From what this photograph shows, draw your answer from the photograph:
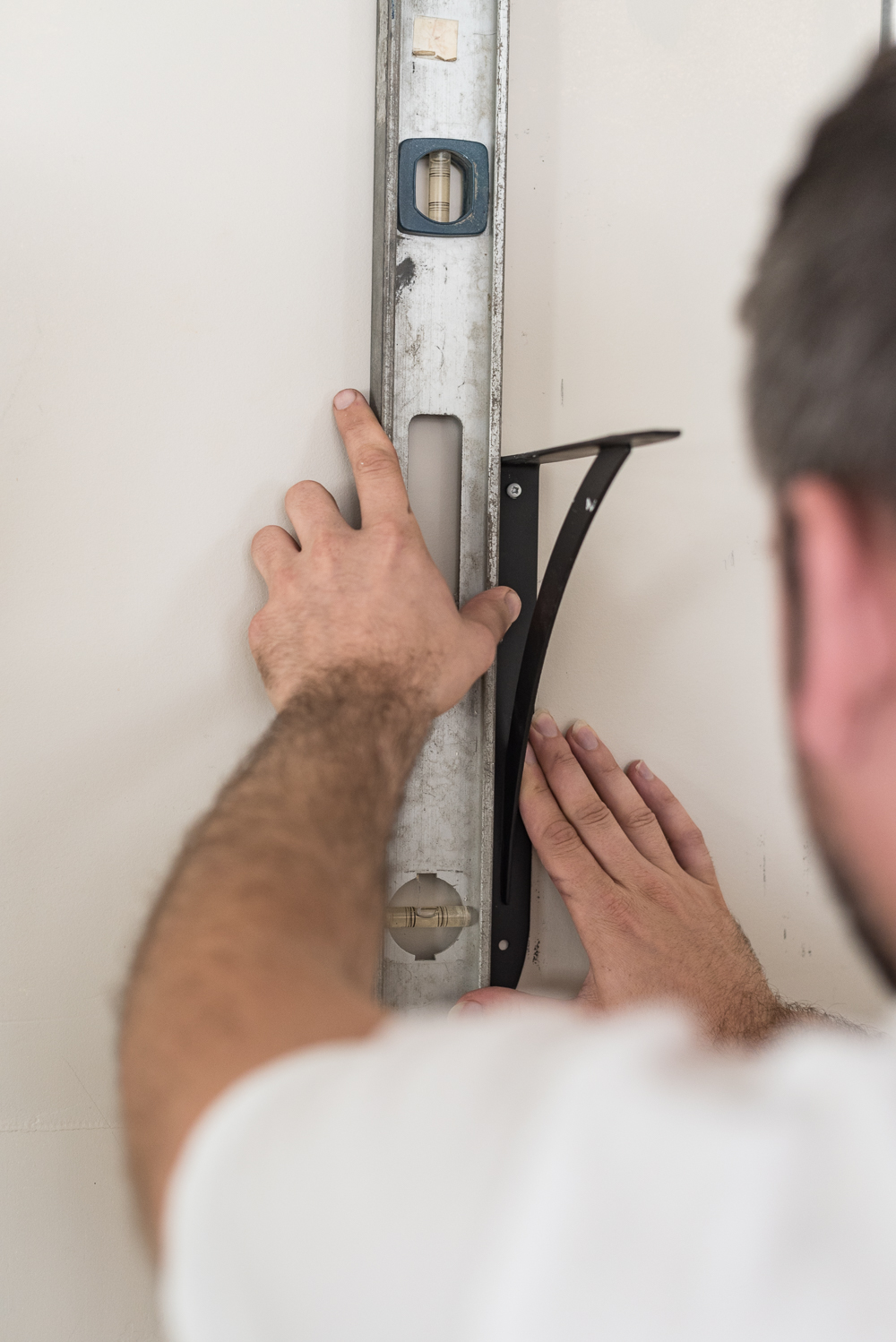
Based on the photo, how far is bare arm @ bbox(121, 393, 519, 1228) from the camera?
47 cm

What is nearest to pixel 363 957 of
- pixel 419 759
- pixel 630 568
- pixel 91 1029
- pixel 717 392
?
pixel 419 759

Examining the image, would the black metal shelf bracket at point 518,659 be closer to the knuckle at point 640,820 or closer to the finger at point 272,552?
the knuckle at point 640,820

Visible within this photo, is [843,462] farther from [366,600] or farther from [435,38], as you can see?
[435,38]

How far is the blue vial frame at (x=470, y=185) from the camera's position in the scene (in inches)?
34.7

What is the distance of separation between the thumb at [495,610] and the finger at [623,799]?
0.54 feet

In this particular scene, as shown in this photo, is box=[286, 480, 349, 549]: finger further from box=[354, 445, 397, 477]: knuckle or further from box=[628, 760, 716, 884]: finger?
box=[628, 760, 716, 884]: finger

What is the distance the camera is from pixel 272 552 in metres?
0.90

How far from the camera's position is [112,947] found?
0.92 metres

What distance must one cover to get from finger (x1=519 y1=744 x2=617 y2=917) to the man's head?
16.3 inches

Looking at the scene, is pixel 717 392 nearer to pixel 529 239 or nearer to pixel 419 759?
pixel 529 239

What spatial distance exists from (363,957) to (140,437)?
0.57 metres

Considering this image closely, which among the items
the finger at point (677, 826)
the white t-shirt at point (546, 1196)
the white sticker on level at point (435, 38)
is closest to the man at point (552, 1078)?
the white t-shirt at point (546, 1196)

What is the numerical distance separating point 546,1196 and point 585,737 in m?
0.65

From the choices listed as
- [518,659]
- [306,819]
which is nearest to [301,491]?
[518,659]
